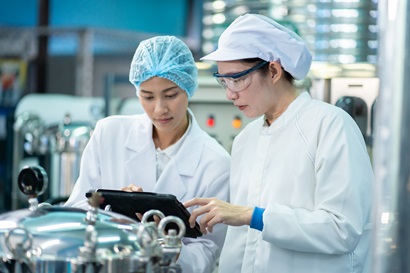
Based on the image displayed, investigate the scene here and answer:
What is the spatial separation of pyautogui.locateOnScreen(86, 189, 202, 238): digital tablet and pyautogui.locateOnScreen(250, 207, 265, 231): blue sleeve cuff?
15cm

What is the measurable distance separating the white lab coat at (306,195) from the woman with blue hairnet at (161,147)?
7.3 inches

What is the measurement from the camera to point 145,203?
1.89m

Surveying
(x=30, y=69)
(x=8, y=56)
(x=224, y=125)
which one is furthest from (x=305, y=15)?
(x=30, y=69)

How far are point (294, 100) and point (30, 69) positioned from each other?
6.23 meters

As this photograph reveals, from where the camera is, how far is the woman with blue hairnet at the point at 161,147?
227cm

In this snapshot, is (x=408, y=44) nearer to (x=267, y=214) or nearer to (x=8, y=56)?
(x=267, y=214)

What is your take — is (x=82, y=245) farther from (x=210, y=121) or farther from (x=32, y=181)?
(x=210, y=121)

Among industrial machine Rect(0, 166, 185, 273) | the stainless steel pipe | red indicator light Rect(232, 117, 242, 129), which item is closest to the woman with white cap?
industrial machine Rect(0, 166, 185, 273)

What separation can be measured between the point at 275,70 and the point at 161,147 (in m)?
0.56

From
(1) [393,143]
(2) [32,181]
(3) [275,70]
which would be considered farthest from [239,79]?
(1) [393,143]

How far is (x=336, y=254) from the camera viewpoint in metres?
1.93

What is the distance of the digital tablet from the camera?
1846 mm

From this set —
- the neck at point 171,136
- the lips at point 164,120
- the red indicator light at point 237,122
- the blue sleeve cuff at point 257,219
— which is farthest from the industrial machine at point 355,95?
the blue sleeve cuff at point 257,219

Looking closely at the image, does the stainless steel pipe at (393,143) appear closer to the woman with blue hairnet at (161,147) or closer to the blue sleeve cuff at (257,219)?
the blue sleeve cuff at (257,219)
